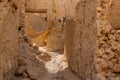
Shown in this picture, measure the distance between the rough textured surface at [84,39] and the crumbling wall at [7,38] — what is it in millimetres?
1410

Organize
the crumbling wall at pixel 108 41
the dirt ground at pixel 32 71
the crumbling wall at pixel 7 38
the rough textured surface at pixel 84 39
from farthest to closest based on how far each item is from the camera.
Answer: the dirt ground at pixel 32 71
the rough textured surface at pixel 84 39
the crumbling wall at pixel 7 38
the crumbling wall at pixel 108 41

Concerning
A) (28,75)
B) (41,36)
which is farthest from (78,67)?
(41,36)

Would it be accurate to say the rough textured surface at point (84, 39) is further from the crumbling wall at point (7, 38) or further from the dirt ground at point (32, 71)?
the crumbling wall at point (7, 38)

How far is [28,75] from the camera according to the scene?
15.0 ft

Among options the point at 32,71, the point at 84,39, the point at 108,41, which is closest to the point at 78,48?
the point at 84,39

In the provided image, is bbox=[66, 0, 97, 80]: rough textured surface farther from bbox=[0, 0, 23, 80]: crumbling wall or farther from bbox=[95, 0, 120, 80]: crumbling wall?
bbox=[0, 0, 23, 80]: crumbling wall

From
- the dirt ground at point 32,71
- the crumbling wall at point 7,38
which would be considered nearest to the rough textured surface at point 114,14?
the crumbling wall at point 7,38

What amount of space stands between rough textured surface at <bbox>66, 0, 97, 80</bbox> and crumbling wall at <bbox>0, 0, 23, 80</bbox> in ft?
4.63

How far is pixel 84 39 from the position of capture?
4531 millimetres

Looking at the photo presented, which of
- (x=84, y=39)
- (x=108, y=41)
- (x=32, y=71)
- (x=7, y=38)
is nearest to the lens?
(x=108, y=41)

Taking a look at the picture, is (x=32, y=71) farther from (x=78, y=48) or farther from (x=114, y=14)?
(x=114, y=14)

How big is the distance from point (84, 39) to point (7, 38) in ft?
5.34

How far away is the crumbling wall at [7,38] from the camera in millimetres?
3394

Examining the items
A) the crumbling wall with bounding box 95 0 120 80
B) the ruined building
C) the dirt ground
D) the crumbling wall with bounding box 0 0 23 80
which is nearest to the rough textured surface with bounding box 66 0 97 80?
the ruined building
